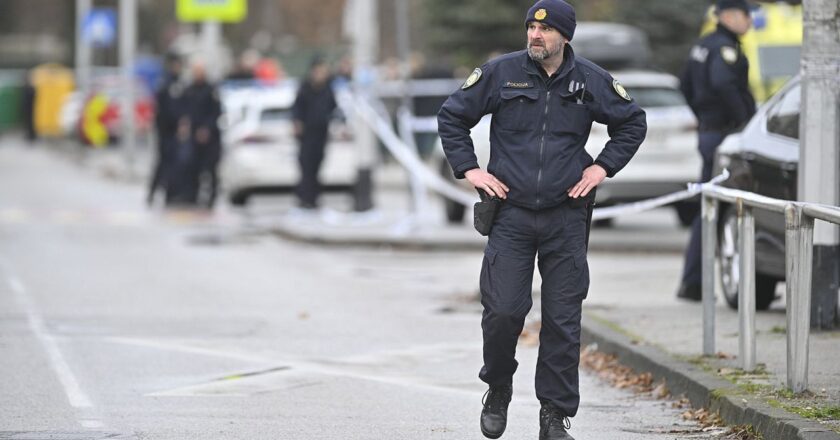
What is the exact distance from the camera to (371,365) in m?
10.5

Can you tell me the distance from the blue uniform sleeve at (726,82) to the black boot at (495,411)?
533cm

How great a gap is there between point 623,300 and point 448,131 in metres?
6.04

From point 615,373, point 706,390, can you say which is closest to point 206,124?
point 615,373

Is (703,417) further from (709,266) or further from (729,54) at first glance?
(729,54)

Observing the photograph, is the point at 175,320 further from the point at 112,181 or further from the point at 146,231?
the point at 112,181

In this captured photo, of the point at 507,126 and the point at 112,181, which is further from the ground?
the point at 507,126

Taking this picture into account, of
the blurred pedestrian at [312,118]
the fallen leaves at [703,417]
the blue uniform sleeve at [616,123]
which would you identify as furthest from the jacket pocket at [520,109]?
the blurred pedestrian at [312,118]

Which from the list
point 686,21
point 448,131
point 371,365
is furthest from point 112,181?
point 448,131

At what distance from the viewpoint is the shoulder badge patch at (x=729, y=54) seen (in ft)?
41.1

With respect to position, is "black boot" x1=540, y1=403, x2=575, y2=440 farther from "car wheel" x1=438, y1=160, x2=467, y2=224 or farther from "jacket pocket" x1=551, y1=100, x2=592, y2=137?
"car wheel" x1=438, y1=160, x2=467, y2=224

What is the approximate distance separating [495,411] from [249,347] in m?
3.80

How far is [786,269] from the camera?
8039mm

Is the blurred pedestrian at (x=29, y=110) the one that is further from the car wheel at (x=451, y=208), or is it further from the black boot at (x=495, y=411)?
the black boot at (x=495, y=411)

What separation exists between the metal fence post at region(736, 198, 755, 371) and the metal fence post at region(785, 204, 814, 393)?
32.9 inches
